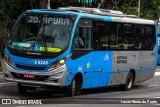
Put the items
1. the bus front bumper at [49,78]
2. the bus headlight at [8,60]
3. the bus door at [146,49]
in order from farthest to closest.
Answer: the bus door at [146,49]
the bus headlight at [8,60]
the bus front bumper at [49,78]

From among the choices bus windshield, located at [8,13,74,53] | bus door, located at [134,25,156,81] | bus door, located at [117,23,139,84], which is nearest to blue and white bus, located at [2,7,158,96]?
bus windshield, located at [8,13,74,53]

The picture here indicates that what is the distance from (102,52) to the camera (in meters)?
18.2

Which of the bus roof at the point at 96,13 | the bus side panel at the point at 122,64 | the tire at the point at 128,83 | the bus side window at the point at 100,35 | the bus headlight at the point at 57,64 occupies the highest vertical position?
the bus roof at the point at 96,13

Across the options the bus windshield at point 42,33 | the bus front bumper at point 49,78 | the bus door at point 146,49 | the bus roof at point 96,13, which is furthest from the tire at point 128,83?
the bus front bumper at point 49,78

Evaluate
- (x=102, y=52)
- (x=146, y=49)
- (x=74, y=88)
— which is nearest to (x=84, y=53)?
(x=74, y=88)

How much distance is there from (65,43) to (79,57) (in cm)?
88

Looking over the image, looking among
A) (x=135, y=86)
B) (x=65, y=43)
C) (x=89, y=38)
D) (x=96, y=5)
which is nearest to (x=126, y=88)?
(x=135, y=86)

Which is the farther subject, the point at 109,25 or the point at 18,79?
the point at 109,25

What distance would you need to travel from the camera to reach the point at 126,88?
20891 millimetres

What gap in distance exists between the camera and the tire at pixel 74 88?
52.5 feet

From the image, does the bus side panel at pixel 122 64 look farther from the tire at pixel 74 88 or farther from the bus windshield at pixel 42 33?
the bus windshield at pixel 42 33

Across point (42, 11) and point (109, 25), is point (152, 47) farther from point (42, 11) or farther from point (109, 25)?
point (42, 11)

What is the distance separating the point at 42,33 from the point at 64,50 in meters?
0.94

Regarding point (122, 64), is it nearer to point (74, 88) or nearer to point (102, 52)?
point (102, 52)
